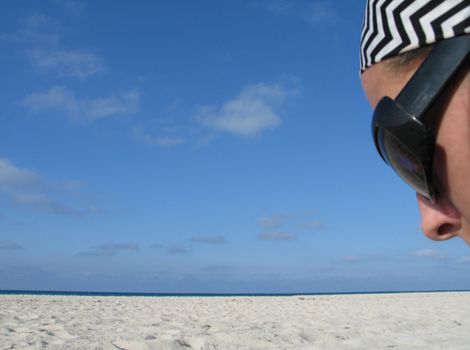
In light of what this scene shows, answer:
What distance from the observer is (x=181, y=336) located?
17.3ft

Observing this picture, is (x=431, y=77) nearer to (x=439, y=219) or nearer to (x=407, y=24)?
(x=407, y=24)

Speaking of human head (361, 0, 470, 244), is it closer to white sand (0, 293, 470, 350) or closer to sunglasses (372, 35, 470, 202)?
sunglasses (372, 35, 470, 202)

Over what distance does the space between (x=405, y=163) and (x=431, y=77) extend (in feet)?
0.69

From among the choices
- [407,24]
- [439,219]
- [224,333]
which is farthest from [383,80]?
[224,333]

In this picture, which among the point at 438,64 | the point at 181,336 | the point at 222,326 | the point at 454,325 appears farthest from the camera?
the point at 454,325

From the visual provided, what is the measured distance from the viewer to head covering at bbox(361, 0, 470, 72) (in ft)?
1.95

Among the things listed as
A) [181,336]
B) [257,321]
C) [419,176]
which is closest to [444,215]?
[419,176]

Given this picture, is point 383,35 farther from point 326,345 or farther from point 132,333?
point 132,333

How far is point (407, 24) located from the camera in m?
0.65

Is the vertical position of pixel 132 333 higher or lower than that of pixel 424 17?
lower

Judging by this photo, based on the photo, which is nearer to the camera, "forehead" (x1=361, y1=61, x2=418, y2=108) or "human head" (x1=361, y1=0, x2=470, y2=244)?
"human head" (x1=361, y1=0, x2=470, y2=244)

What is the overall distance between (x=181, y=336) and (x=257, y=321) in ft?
7.58

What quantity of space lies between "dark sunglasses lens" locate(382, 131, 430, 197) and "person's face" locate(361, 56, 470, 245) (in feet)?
0.09

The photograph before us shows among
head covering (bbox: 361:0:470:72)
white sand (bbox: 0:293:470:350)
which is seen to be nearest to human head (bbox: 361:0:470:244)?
head covering (bbox: 361:0:470:72)
